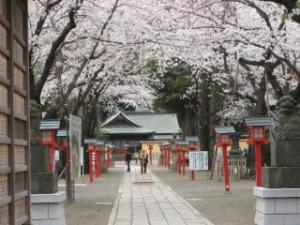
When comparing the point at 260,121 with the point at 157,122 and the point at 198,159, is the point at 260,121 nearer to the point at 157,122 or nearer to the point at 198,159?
the point at 198,159

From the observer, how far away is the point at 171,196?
65.9 feet

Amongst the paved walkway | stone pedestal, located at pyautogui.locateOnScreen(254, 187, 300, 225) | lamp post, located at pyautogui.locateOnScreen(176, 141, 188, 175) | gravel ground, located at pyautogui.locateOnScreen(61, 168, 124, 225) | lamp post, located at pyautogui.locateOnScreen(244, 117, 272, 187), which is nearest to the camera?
stone pedestal, located at pyautogui.locateOnScreen(254, 187, 300, 225)

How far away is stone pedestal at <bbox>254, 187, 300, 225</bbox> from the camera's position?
10.1 meters

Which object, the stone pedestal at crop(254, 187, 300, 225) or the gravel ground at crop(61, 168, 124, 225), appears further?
the gravel ground at crop(61, 168, 124, 225)

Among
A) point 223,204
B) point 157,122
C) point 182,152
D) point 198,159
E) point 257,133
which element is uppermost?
point 157,122

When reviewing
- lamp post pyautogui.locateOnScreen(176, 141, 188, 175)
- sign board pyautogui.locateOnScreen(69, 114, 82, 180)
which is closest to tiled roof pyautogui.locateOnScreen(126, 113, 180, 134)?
lamp post pyautogui.locateOnScreen(176, 141, 188, 175)

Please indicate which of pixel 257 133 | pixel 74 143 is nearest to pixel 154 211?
pixel 257 133

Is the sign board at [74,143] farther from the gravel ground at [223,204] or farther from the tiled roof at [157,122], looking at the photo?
the tiled roof at [157,122]

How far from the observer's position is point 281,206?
10.1 metres

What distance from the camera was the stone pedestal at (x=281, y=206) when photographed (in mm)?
10086

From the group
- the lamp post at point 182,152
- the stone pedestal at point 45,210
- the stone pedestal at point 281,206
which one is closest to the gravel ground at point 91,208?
the stone pedestal at point 45,210

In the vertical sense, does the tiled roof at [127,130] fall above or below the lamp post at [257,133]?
above

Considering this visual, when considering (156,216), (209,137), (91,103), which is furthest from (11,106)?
(209,137)

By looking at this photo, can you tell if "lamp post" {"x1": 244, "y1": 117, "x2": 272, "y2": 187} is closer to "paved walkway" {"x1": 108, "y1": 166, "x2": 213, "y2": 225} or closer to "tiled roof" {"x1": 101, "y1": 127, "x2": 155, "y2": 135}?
"paved walkway" {"x1": 108, "y1": 166, "x2": 213, "y2": 225}
